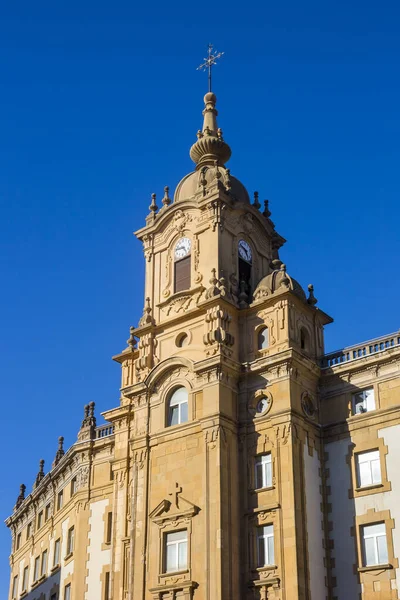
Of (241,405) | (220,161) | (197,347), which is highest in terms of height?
(220,161)

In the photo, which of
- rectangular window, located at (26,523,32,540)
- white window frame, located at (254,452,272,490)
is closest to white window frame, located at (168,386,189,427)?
white window frame, located at (254,452,272,490)

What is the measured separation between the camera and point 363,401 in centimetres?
4628

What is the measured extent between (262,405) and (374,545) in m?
8.30

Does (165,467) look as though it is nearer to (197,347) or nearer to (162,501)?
(162,501)

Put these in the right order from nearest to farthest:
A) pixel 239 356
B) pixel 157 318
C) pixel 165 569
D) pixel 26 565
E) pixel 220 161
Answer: pixel 165 569
pixel 239 356
pixel 157 318
pixel 220 161
pixel 26 565

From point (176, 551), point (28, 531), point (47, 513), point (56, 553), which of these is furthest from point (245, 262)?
point (28, 531)

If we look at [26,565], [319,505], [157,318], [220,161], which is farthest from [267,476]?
[26,565]

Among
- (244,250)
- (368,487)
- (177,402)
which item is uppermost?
(244,250)

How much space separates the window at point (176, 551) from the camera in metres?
44.5

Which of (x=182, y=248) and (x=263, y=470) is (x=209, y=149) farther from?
(x=263, y=470)

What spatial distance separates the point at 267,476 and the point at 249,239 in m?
14.0

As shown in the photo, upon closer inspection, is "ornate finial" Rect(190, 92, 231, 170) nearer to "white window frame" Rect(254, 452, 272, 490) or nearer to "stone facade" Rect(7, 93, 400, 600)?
"stone facade" Rect(7, 93, 400, 600)

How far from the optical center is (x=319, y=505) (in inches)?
1774

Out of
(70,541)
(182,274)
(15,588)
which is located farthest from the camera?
(15,588)
